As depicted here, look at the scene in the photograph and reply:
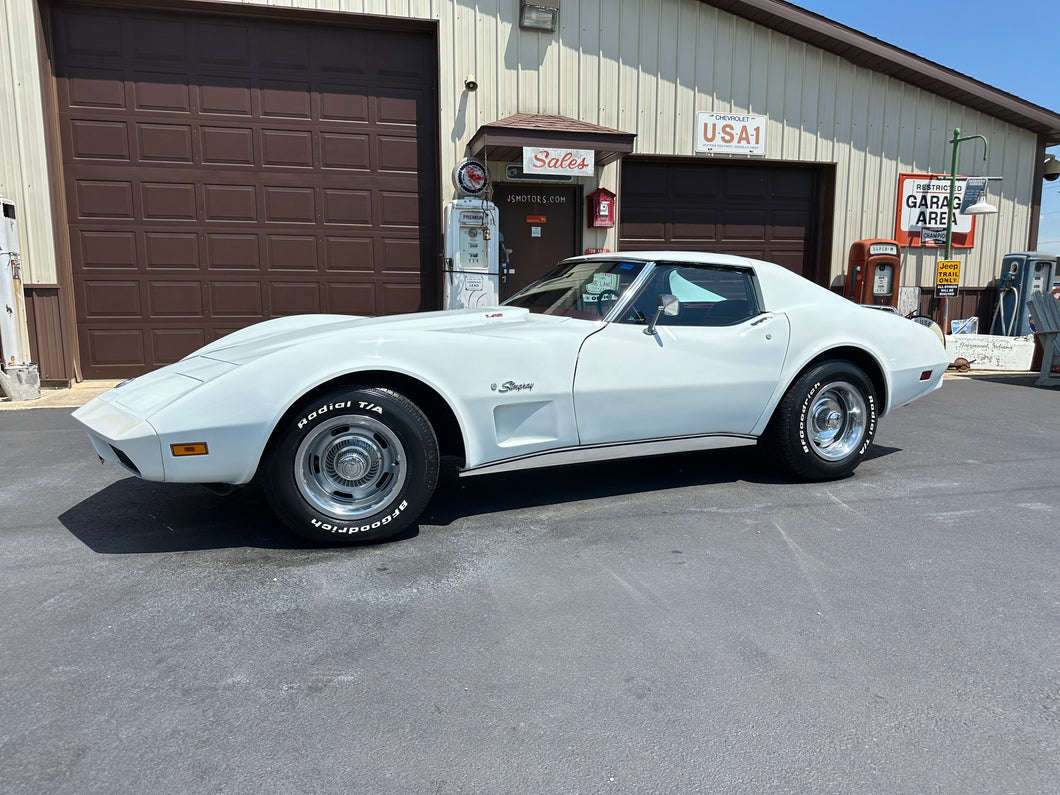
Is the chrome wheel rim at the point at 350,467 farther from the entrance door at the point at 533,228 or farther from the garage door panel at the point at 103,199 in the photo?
the garage door panel at the point at 103,199

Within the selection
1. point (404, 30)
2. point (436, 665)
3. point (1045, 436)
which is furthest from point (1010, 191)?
point (436, 665)

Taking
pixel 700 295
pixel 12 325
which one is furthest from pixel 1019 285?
pixel 12 325

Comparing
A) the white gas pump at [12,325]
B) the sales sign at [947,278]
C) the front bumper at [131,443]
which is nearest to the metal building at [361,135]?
the white gas pump at [12,325]

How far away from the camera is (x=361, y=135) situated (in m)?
9.23

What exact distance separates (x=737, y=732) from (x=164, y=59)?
9.58m

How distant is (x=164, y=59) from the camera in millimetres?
8633

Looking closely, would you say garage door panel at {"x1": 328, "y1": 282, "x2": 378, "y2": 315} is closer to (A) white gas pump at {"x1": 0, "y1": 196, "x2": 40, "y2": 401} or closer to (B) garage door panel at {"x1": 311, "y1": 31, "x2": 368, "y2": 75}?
(B) garage door panel at {"x1": 311, "y1": 31, "x2": 368, "y2": 75}

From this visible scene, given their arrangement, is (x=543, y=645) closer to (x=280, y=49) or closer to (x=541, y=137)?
(x=541, y=137)

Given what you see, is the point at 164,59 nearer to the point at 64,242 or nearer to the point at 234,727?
the point at 64,242

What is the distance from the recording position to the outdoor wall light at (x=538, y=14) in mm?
9195

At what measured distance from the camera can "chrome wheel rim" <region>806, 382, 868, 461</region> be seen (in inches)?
174

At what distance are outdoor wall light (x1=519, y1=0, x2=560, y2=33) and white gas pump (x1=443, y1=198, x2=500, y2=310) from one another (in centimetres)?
239

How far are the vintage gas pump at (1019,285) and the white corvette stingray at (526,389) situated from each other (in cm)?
812

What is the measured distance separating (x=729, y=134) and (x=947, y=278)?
3834 mm
